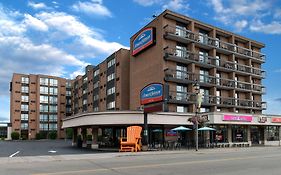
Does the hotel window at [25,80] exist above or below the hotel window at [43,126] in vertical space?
above

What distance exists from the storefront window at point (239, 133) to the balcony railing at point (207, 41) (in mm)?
14205

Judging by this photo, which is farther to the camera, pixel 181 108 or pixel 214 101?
pixel 214 101

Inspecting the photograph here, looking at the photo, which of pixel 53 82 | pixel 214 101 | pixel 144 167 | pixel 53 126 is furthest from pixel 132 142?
pixel 53 82

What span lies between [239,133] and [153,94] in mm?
22334

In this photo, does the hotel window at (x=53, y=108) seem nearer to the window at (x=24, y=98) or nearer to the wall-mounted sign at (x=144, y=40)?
the window at (x=24, y=98)

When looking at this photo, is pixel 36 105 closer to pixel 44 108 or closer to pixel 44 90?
pixel 44 108

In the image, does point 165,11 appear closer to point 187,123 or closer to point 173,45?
point 173,45

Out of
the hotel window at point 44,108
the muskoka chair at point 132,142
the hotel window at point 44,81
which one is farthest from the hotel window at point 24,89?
the muskoka chair at point 132,142

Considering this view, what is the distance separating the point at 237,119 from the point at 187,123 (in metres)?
8.26

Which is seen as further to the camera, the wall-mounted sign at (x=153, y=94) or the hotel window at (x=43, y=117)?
the hotel window at (x=43, y=117)

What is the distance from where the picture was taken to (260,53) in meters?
67.8

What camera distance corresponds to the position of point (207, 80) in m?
55.3

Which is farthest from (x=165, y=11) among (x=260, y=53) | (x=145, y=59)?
(x=260, y=53)

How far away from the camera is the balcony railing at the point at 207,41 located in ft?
167
